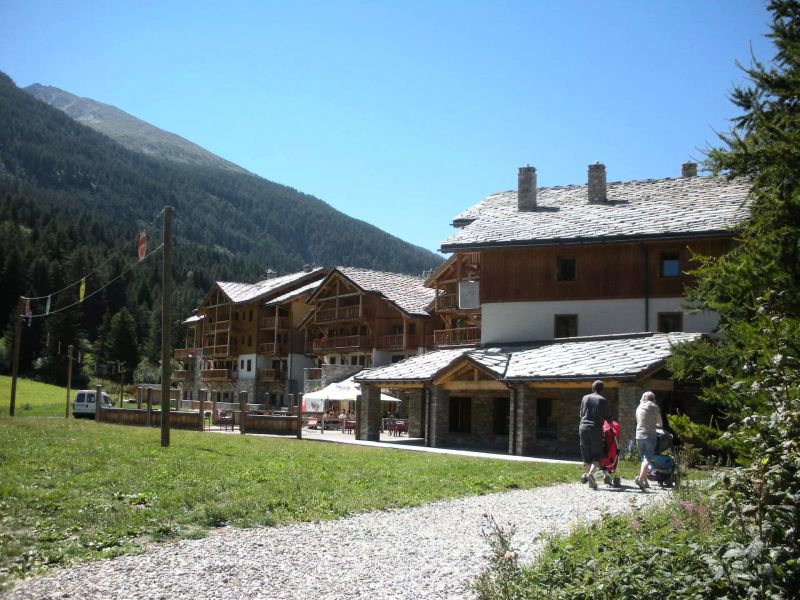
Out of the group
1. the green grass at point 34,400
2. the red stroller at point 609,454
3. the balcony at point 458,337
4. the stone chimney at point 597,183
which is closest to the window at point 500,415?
the balcony at point 458,337

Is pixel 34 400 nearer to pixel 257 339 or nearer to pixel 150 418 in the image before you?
pixel 257 339

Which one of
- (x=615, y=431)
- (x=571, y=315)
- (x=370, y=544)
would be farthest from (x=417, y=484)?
(x=571, y=315)

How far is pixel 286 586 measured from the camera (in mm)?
7352

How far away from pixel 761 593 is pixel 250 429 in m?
29.8

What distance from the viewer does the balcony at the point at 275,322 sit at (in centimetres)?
6581

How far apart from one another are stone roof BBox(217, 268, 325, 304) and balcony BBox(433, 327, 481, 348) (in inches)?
1137

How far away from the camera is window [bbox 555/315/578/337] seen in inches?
1196

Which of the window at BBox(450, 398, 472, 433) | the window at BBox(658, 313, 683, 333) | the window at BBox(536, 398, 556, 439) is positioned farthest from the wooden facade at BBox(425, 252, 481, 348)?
the window at BBox(658, 313, 683, 333)

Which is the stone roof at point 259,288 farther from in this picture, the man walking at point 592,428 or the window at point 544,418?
the man walking at point 592,428

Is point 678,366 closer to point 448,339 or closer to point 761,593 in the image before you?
point 761,593

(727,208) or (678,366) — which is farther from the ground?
(727,208)

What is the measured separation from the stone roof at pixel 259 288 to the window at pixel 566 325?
40.8m

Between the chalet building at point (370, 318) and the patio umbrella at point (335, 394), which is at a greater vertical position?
the chalet building at point (370, 318)

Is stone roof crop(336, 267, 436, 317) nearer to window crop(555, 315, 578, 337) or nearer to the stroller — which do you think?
window crop(555, 315, 578, 337)
